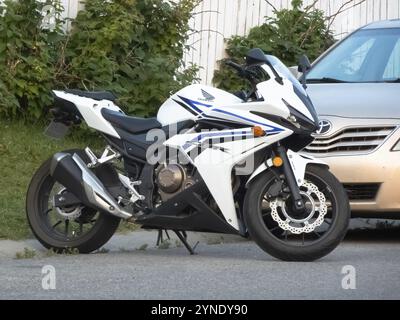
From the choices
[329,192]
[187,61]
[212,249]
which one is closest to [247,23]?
[187,61]

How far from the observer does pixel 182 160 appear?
8523mm

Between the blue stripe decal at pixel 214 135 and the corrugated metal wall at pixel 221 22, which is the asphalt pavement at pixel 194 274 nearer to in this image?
the blue stripe decal at pixel 214 135

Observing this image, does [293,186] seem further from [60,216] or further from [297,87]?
[60,216]

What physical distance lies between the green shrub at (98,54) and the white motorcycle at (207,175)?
3.25 metres

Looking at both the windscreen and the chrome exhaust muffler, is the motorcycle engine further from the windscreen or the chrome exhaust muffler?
the windscreen

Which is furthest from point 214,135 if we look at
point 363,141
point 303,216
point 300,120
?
point 363,141

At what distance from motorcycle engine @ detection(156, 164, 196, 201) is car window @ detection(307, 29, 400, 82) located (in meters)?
2.72

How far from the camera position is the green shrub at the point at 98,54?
473 inches

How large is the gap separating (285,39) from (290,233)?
693 centimetres

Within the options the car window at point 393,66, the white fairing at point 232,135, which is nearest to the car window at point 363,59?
the car window at point 393,66

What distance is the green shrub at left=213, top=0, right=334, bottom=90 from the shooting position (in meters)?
14.7

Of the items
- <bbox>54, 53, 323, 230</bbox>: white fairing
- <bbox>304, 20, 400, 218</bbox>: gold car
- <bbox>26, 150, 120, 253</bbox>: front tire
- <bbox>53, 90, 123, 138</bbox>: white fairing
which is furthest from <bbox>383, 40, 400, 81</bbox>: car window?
<bbox>26, 150, 120, 253</bbox>: front tire

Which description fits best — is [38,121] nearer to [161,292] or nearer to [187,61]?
[187,61]

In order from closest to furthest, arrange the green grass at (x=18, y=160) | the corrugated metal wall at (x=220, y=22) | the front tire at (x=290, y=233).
Answer: the front tire at (x=290, y=233)
the green grass at (x=18, y=160)
the corrugated metal wall at (x=220, y=22)
